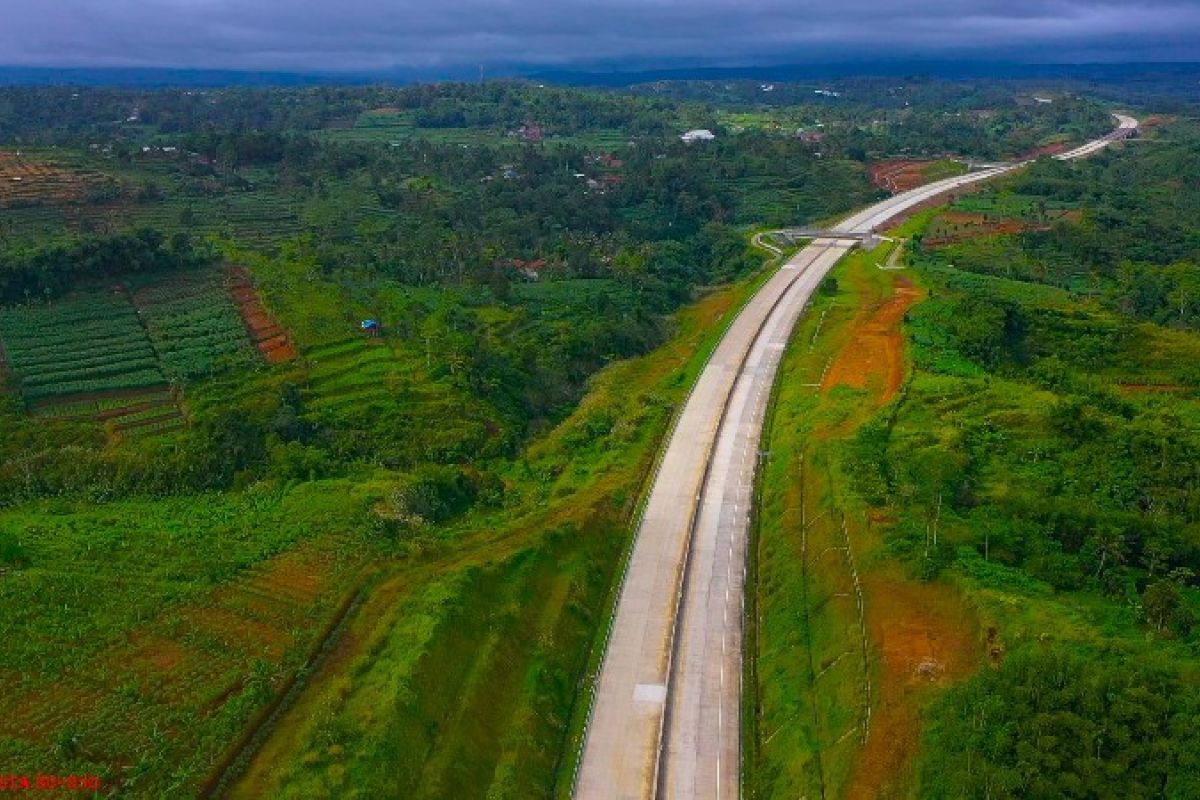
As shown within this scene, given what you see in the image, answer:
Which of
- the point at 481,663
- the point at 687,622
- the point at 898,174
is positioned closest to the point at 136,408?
the point at 481,663

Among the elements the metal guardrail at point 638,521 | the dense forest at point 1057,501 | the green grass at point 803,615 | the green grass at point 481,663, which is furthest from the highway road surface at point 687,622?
the dense forest at point 1057,501

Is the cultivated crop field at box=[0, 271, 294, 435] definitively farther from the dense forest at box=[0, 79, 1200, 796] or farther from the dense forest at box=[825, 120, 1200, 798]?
the dense forest at box=[825, 120, 1200, 798]

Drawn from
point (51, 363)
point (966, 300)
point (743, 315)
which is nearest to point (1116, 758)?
point (966, 300)

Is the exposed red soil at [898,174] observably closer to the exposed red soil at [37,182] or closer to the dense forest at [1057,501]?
the dense forest at [1057,501]

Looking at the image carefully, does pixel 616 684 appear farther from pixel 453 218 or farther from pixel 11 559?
pixel 453 218

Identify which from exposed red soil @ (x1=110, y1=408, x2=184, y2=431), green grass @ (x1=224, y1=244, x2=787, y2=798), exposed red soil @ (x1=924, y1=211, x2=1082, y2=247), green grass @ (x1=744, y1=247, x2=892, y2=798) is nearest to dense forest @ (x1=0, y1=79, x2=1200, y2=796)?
green grass @ (x1=224, y1=244, x2=787, y2=798)

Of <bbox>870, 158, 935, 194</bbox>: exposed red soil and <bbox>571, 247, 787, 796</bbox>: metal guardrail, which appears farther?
<bbox>870, 158, 935, 194</bbox>: exposed red soil
